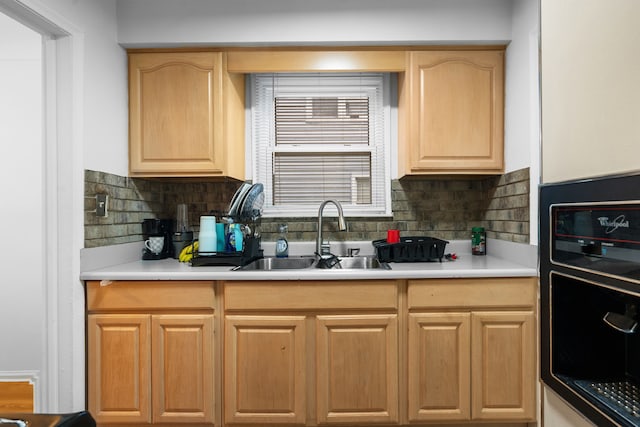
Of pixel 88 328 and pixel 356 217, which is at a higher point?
pixel 356 217

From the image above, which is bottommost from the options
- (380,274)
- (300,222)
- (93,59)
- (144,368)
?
(144,368)

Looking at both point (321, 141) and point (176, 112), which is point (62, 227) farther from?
point (321, 141)

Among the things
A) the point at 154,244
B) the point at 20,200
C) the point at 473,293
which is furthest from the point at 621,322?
the point at 20,200

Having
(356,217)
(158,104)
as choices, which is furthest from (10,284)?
(356,217)

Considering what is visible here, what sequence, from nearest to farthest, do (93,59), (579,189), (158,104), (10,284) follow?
(579,189), (93,59), (158,104), (10,284)

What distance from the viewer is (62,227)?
1.76m

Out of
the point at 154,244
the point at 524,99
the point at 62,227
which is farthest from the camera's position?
the point at 154,244

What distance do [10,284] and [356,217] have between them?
226 centimetres

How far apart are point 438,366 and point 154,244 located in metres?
1.71

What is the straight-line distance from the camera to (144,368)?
5.84 ft

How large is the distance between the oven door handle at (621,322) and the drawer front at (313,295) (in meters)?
1.08

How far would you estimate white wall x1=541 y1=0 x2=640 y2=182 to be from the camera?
0.63 m

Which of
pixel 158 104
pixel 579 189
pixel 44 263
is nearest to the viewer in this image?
pixel 579 189

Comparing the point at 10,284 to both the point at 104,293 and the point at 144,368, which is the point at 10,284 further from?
the point at 144,368
